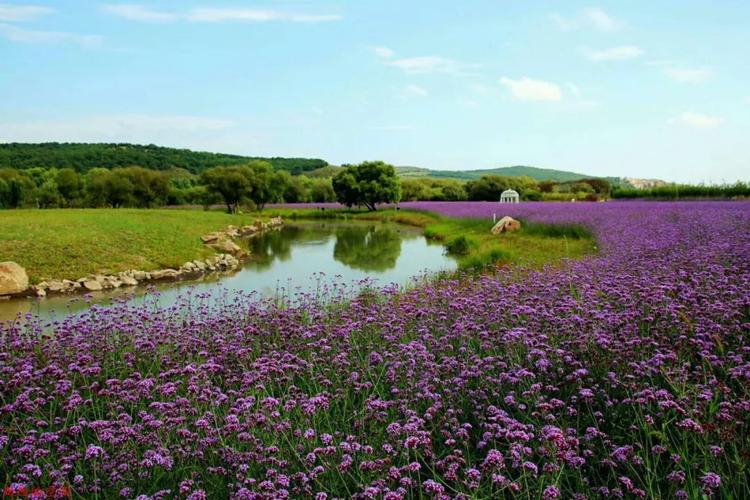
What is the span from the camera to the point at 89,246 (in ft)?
71.9

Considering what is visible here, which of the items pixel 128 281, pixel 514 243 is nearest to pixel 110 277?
pixel 128 281

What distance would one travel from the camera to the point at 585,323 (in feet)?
18.5

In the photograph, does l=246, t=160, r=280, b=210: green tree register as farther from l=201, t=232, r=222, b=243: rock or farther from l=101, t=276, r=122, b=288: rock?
l=101, t=276, r=122, b=288: rock

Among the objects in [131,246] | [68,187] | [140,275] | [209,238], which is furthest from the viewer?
[68,187]

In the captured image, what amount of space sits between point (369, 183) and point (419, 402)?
202 feet

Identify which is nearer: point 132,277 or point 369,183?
point 132,277

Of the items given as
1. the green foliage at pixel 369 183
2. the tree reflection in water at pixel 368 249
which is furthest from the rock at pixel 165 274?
the green foliage at pixel 369 183

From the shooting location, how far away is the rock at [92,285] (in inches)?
704

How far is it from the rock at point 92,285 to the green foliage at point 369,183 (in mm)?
48268

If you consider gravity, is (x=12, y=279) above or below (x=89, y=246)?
below

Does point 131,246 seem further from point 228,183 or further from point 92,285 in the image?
point 228,183

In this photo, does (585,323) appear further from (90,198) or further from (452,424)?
(90,198)

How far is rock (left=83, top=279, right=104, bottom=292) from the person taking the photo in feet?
58.6

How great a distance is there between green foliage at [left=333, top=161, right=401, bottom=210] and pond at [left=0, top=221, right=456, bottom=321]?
93.4 feet
